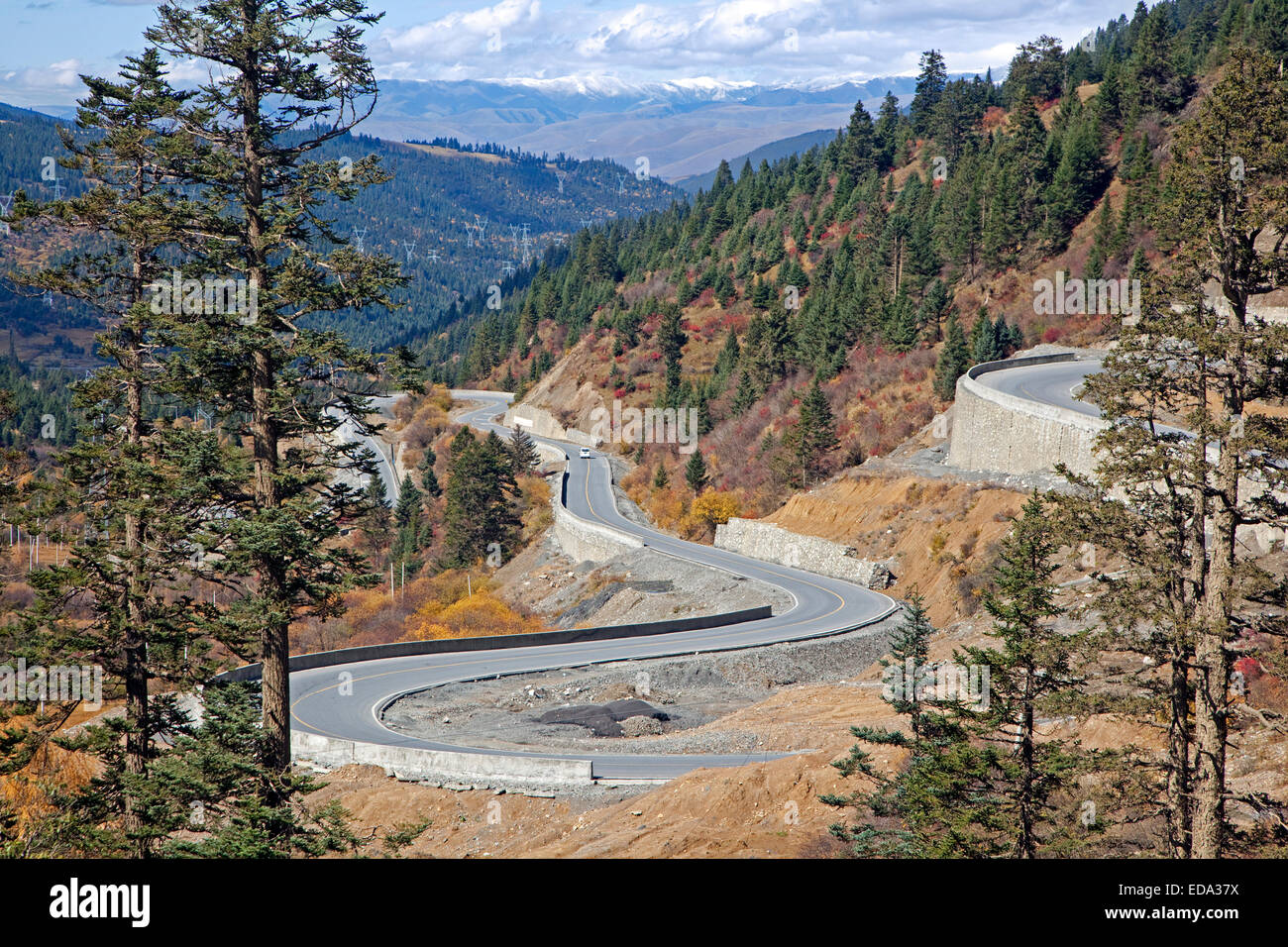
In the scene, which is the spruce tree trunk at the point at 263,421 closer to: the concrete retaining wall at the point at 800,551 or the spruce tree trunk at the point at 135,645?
the spruce tree trunk at the point at 135,645

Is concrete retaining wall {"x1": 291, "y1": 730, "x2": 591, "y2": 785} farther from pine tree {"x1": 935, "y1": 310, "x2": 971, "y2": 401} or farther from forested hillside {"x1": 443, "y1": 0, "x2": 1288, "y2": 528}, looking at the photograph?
pine tree {"x1": 935, "y1": 310, "x2": 971, "y2": 401}

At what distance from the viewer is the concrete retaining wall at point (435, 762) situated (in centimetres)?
2495

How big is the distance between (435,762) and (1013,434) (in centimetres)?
2965

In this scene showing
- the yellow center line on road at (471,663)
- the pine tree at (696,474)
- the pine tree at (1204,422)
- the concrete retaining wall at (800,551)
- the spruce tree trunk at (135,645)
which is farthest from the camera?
the pine tree at (696,474)

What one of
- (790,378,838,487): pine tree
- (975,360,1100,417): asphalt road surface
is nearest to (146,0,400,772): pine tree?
(975,360,1100,417): asphalt road surface

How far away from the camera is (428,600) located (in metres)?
64.1

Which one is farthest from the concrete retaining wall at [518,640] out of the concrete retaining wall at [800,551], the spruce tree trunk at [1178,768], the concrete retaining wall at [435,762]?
the spruce tree trunk at [1178,768]

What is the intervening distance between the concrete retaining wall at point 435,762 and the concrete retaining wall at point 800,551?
27.5 m

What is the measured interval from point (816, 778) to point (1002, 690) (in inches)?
278

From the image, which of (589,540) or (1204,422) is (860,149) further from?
(1204,422)

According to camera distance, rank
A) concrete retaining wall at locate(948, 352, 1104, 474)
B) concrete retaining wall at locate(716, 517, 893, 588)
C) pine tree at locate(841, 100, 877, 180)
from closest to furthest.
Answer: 1. concrete retaining wall at locate(948, 352, 1104, 474)
2. concrete retaining wall at locate(716, 517, 893, 588)
3. pine tree at locate(841, 100, 877, 180)

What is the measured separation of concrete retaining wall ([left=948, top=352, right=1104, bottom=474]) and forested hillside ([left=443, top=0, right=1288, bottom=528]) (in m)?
9.71

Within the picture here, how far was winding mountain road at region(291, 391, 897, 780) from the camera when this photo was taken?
88.5 feet

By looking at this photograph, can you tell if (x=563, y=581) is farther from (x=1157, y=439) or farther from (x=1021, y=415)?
(x=1157, y=439)
